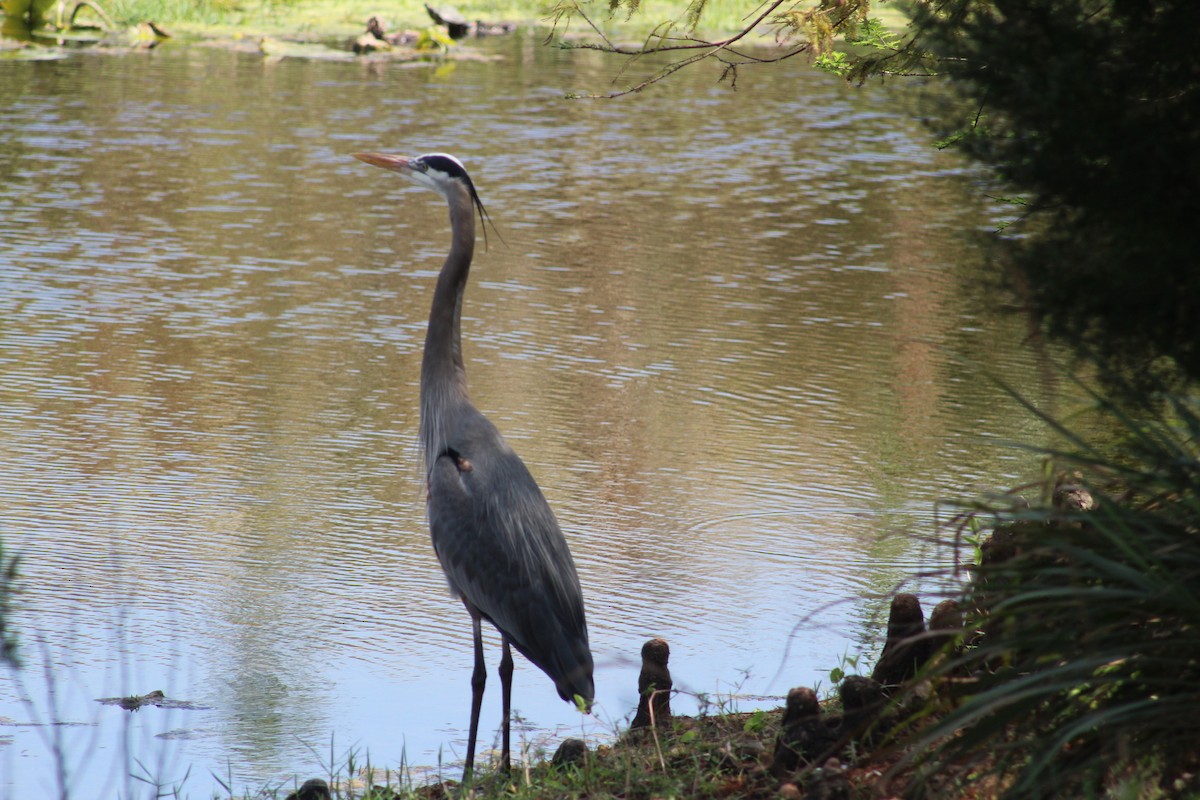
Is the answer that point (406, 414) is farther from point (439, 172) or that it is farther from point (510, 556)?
point (510, 556)

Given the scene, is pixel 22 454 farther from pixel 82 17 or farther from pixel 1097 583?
pixel 82 17

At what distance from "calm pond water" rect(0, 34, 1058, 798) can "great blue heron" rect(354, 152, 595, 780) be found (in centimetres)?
32

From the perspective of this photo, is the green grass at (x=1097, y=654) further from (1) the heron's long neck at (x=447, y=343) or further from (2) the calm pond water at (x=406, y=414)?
(1) the heron's long neck at (x=447, y=343)

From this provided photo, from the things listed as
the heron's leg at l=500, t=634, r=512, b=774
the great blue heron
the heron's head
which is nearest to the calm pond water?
the heron's leg at l=500, t=634, r=512, b=774

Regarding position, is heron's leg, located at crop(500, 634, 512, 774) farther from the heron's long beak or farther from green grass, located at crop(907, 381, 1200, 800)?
the heron's long beak

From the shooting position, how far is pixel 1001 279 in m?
3.61

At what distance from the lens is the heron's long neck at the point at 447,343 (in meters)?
5.61

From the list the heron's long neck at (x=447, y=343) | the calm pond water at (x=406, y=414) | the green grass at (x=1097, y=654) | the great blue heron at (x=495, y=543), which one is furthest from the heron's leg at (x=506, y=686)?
the green grass at (x=1097, y=654)

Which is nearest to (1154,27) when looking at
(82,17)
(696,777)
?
(696,777)

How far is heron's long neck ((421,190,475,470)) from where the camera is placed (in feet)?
18.4

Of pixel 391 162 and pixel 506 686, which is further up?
pixel 391 162

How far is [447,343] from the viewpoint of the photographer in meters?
5.66

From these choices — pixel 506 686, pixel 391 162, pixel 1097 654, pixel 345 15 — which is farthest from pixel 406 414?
pixel 345 15

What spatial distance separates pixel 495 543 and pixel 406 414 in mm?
3950
